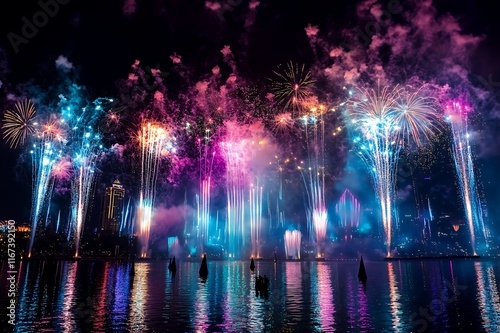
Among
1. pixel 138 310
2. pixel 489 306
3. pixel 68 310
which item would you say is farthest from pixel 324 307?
pixel 68 310

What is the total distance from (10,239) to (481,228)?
506 feet

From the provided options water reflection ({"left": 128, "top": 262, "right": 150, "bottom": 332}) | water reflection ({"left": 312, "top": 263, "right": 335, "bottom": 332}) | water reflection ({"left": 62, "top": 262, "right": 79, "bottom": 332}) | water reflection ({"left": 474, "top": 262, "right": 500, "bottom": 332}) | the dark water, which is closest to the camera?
water reflection ({"left": 62, "top": 262, "right": 79, "bottom": 332})

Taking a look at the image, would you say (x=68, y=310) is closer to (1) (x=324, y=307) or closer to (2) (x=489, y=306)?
(1) (x=324, y=307)

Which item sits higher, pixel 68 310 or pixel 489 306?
pixel 68 310

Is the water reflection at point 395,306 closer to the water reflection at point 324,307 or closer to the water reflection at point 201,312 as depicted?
the water reflection at point 324,307

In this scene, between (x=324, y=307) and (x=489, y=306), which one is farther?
(x=324, y=307)

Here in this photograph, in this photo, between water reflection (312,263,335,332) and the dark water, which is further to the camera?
water reflection (312,263,335,332)

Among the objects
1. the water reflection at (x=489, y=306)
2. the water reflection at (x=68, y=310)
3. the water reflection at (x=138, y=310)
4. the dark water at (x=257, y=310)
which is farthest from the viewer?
the water reflection at (x=489, y=306)

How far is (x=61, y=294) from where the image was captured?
28531 mm

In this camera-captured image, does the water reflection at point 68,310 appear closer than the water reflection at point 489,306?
Yes

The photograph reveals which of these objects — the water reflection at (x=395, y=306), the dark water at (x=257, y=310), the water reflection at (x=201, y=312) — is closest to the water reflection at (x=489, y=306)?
the dark water at (x=257, y=310)

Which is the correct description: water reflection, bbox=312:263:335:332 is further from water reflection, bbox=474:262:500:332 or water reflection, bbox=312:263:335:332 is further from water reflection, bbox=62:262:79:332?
water reflection, bbox=62:262:79:332

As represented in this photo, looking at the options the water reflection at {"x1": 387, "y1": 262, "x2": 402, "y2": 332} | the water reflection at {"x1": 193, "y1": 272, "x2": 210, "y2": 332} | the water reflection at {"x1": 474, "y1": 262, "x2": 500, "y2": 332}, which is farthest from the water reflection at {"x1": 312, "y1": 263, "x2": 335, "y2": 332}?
the water reflection at {"x1": 474, "y1": 262, "x2": 500, "y2": 332}

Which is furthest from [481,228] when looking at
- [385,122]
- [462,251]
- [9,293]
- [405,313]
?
[9,293]
